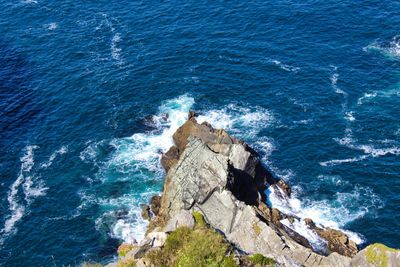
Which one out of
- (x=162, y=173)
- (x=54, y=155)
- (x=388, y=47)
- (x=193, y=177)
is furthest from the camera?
(x=388, y=47)

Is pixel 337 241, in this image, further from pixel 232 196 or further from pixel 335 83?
pixel 335 83

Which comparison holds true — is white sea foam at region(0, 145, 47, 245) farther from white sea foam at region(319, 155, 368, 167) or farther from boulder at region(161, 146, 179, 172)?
white sea foam at region(319, 155, 368, 167)

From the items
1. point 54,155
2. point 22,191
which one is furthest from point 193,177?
point 22,191

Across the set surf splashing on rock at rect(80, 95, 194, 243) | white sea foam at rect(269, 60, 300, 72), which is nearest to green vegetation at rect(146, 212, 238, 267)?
surf splashing on rock at rect(80, 95, 194, 243)

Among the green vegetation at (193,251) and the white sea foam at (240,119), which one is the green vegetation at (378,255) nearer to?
the green vegetation at (193,251)

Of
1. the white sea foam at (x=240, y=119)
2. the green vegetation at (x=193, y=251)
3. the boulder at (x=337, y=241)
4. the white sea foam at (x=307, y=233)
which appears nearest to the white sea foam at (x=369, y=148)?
the white sea foam at (x=240, y=119)

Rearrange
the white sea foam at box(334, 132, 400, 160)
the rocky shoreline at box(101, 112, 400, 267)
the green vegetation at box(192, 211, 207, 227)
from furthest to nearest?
→ the white sea foam at box(334, 132, 400, 160) → the green vegetation at box(192, 211, 207, 227) → the rocky shoreline at box(101, 112, 400, 267)
